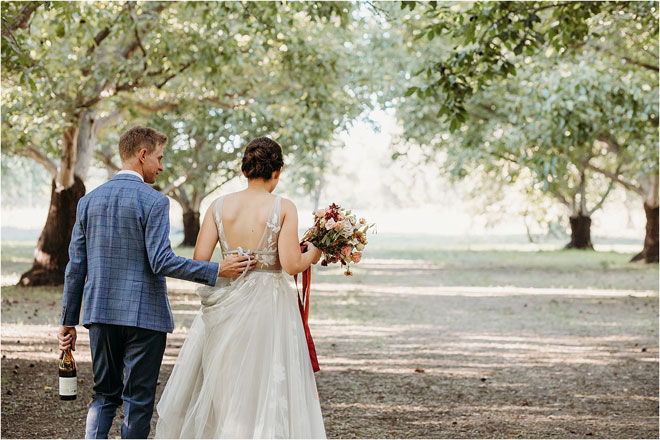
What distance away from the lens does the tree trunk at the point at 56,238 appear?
18.1 meters

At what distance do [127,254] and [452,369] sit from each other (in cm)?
610

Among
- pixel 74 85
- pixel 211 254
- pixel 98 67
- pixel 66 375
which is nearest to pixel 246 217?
pixel 211 254

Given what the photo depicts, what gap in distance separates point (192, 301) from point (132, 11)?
6558 mm

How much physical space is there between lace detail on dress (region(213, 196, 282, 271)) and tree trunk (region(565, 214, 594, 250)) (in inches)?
1411

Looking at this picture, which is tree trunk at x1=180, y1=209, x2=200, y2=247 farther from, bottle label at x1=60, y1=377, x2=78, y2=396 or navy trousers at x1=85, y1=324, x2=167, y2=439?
navy trousers at x1=85, y1=324, x2=167, y2=439

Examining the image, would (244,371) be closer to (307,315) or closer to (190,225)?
(307,315)

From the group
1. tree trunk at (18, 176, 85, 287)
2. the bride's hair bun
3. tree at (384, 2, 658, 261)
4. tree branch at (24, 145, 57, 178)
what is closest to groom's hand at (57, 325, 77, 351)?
the bride's hair bun

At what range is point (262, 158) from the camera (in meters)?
5.04

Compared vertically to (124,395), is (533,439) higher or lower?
lower

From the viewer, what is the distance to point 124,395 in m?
4.69

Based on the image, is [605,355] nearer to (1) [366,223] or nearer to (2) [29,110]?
(1) [366,223]

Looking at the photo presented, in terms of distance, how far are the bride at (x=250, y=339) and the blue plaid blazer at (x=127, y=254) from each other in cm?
42

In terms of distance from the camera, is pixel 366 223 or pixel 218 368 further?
pixel 366 223

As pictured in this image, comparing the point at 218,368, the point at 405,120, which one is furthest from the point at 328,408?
the point at 405,120
